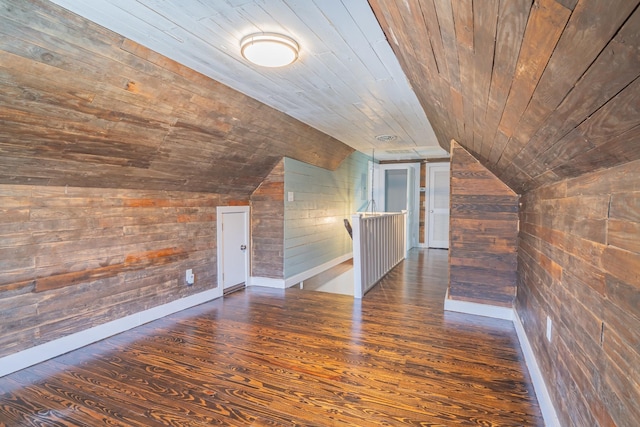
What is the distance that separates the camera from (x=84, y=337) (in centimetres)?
283

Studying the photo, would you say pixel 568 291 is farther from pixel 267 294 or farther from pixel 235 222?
pixel 235 222

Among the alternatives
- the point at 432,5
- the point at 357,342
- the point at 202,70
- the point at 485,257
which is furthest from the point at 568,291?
the point at 202,70

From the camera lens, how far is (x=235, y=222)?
14.9 ft

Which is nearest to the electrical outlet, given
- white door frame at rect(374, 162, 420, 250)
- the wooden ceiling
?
the wooden ceiling

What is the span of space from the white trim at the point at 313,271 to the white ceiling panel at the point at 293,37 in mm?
2361

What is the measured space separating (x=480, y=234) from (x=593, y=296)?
238 cm

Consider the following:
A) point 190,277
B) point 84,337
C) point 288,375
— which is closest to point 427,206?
point 190,277

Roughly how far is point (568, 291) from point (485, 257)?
2049 millimetres

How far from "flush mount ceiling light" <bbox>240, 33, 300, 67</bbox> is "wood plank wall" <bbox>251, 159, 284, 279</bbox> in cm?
241

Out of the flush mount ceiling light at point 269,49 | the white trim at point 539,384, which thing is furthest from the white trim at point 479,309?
the flush mount ceiling light at point 269,49

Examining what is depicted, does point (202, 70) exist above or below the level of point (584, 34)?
above

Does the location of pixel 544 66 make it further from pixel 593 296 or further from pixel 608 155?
pixel 593 296

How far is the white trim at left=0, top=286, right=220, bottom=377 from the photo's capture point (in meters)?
2.42

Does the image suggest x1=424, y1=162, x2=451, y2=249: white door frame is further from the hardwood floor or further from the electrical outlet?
the electrical outlet
